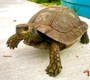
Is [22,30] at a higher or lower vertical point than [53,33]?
higher

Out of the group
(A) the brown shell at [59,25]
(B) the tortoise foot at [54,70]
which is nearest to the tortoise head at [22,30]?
(A) the brown shell at [59,25]

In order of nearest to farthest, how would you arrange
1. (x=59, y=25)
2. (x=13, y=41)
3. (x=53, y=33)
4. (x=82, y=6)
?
1. (x=53, y=33)
2. (x=59, y=25)
3. (x=13, y=41)
4. (x=82, y=6)

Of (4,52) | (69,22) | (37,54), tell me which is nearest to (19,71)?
(37,54)

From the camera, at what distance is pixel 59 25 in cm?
240

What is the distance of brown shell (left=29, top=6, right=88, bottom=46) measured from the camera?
226 cm

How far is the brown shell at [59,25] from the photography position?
226 centimetres

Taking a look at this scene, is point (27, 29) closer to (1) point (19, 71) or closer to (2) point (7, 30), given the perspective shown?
(1) point (19, 71)

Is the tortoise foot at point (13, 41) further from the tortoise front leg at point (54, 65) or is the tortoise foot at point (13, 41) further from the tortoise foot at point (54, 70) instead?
the tortoise foot at point (54, 70)

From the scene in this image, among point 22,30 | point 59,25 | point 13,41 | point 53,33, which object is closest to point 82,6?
point 59,25

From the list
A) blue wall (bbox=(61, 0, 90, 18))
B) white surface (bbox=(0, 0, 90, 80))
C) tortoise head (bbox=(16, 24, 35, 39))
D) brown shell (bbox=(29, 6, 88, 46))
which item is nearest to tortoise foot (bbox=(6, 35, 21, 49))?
white surface (bbox=(0, 0, 90, 80))

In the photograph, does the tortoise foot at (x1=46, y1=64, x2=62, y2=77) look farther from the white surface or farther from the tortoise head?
the tortoise head

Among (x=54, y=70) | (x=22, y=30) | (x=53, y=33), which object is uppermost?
(x=22, y=30)

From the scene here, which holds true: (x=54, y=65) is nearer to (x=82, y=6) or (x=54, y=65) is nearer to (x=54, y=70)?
(x=54, y=70)

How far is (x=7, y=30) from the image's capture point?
13.9ft
